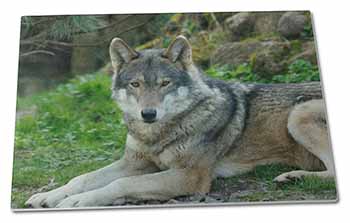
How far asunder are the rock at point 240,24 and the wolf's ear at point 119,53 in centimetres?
76

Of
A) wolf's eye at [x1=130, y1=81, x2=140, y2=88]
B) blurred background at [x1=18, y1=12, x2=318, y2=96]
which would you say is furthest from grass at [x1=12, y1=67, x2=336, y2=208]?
wolf's eye at [x1=130, y1=81, x2=140, y2=88]

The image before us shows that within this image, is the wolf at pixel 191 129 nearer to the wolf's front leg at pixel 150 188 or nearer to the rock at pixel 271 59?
the wolf's front leg at pixel 150 188

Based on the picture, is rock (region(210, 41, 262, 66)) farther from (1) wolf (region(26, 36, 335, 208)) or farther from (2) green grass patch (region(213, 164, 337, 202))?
(2) green grass patch (region(213, 164, 337, 202))

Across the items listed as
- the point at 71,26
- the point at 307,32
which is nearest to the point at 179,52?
the point at 71,26

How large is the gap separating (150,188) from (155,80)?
2.16ft

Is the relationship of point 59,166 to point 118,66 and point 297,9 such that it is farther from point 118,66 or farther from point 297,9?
point 297,9

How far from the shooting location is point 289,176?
3150 mm

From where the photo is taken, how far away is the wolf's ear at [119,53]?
11.1 feet

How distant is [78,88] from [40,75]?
263 mm

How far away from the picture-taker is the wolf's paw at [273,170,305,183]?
314 cm

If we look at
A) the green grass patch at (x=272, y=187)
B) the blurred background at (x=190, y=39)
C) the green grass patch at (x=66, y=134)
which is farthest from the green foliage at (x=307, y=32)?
the green grass patch at (x=66, y=134)

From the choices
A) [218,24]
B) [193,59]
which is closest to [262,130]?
[193,59]

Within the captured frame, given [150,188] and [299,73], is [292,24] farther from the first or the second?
[150,188]

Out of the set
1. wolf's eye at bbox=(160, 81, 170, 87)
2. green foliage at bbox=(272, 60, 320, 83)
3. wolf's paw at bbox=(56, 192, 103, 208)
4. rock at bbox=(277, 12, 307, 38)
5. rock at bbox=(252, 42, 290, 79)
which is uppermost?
rock at bbox=(277, 12, 307, 38)
